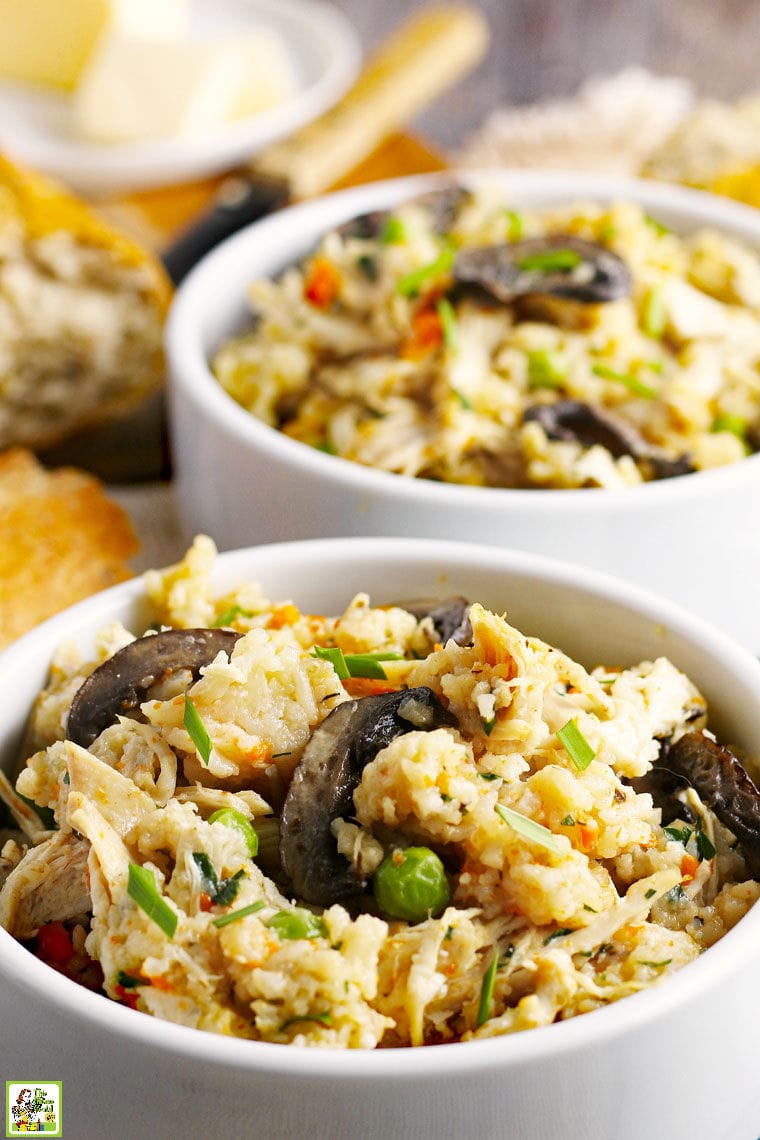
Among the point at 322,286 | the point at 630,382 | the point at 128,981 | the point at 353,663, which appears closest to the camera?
the point at 128,981

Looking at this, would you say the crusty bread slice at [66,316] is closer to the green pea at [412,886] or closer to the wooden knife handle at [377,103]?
the wooden knife handle at [377,103]

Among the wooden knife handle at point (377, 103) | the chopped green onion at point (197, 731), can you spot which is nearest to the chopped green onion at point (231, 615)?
the chopped green onion at point (197, 731)

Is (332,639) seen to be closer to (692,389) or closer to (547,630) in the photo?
(547,630)

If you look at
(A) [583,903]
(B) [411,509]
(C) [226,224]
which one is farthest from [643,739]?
(C) [226,224]

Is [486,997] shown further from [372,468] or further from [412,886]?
[372,468]

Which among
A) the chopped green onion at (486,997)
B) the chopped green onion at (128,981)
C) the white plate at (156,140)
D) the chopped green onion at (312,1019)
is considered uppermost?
the chopped green onion at (312,1019)

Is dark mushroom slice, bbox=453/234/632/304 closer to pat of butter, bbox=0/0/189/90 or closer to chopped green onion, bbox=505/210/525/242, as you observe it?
chopped green onion, bbox=505/210/525/242

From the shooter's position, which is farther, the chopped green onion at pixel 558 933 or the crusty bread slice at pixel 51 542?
the crusty bread slice at pixel 51 542

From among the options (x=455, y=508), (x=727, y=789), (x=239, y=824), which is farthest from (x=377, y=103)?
(x=239, y=824)
